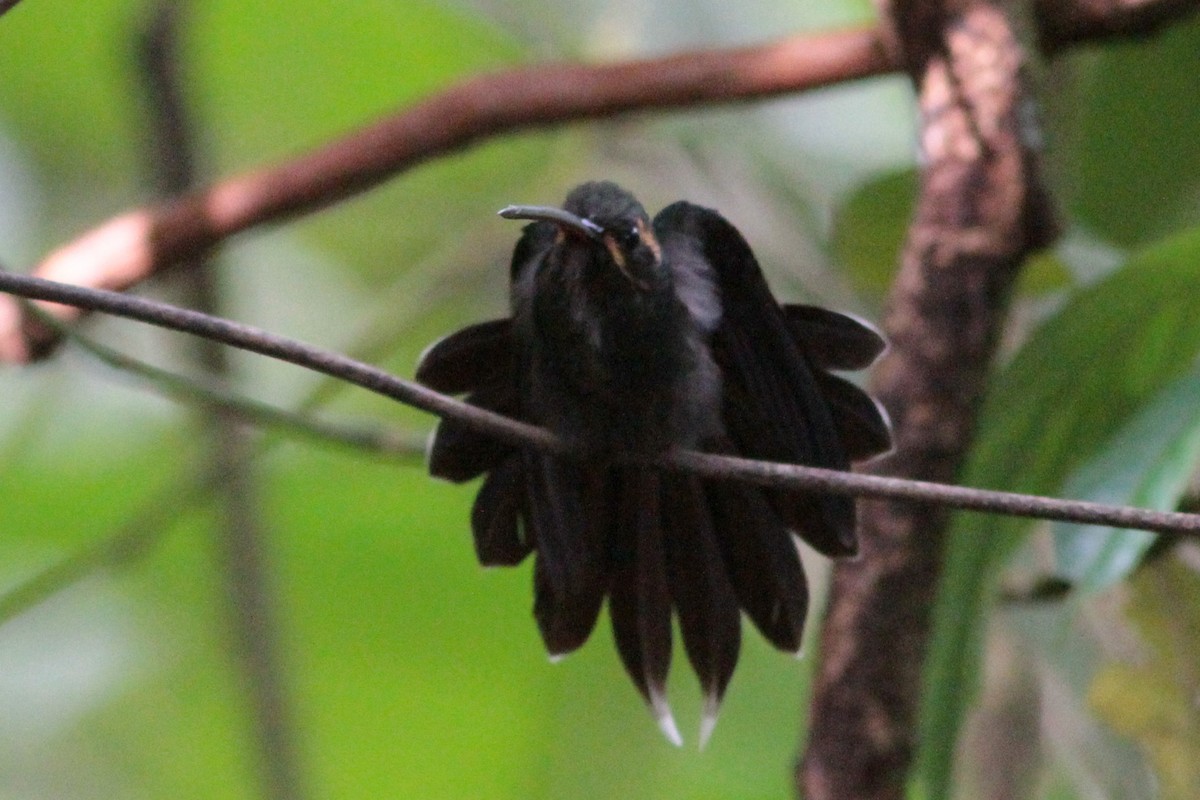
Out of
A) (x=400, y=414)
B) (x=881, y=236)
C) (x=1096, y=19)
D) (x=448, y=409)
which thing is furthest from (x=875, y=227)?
(x=448, y=409)

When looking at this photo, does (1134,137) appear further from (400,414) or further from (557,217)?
(400,414)

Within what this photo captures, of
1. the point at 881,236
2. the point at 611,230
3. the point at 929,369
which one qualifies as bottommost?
the point at 929,369

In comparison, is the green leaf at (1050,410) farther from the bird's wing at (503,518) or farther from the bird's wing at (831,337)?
the bird's wing at (503,518)

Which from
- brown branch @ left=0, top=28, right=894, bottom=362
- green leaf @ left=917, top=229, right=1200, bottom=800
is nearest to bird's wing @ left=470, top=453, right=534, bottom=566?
green leaf @ left=917, top=229, right=1200, bottom=800

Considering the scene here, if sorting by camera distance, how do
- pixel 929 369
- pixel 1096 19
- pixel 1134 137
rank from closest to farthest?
pixel 929 369
pixel 1096 19
pixel 1134 137

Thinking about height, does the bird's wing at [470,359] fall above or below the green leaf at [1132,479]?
above

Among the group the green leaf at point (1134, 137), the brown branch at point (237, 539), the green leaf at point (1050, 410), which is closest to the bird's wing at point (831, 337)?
the green leaf at point (1050, 410)

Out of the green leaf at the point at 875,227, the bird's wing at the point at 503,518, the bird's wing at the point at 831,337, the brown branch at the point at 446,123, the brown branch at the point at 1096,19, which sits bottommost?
the bird's wing at the point at 503,518
